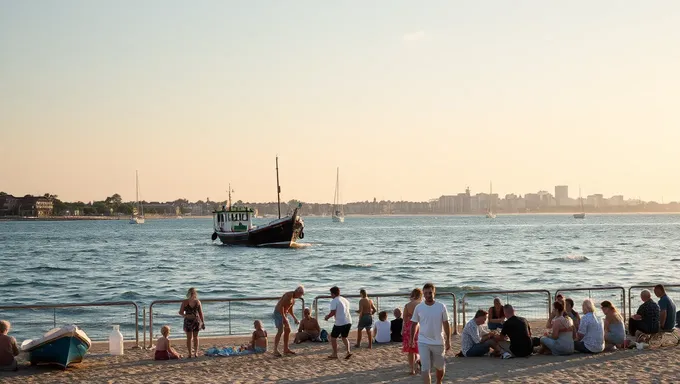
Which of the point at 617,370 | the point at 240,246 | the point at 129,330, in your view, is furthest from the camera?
the point at 240,246

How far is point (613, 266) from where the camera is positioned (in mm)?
66125

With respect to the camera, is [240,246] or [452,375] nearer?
[452,375]

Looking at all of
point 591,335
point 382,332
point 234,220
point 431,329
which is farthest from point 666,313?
point 234,220

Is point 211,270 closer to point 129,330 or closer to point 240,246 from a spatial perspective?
point 240,246

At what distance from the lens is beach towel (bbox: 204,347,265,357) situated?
17.3 meters

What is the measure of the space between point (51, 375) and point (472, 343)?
7891 millimetres

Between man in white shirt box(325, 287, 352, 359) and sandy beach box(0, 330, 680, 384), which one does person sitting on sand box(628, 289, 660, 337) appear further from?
man in white shirt box(325, 287, 352, 359)

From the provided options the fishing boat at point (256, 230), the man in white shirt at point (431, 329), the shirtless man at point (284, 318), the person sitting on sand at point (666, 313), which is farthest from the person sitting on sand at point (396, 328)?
the fishing boat at point (256, 230)

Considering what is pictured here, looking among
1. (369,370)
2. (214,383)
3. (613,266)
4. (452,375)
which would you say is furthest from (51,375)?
(613,266)

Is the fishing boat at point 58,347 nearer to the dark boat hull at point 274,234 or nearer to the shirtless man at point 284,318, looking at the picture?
the shirtless man at point 284,318

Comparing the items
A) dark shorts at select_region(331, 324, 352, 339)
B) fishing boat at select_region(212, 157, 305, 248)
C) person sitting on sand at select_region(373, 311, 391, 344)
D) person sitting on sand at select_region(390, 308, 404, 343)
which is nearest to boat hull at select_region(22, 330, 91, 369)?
dark shorts at select_region(331, 324, 352, 339)

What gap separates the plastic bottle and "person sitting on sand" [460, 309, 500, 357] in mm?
6889

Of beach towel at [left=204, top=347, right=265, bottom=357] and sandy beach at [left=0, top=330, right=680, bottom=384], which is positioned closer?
sandy beach at [left=0, top=330, right=680, bottom=384]

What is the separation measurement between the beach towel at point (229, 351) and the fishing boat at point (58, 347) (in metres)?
2.64
